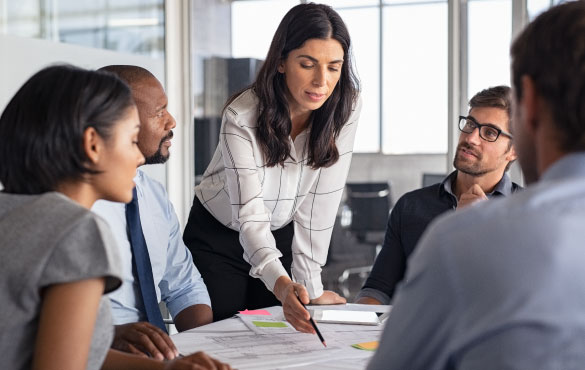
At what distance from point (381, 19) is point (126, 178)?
4.64 meters

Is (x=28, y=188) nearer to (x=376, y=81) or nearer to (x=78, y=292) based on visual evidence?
(x=78, y=292)

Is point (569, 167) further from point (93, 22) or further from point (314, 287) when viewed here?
point (93, 22)

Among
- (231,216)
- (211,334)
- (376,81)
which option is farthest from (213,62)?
(211,334)

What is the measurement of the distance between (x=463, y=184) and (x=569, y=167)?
1861 mm

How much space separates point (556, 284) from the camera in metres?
0.72

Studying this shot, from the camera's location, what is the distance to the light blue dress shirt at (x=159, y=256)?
1.97 m

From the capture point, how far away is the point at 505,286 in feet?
2.42

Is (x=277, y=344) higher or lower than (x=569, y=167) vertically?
lower

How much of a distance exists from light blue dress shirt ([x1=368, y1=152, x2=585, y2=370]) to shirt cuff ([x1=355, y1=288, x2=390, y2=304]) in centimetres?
177

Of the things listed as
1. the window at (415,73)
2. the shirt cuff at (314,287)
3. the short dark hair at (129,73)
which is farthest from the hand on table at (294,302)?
the window at (415,73)

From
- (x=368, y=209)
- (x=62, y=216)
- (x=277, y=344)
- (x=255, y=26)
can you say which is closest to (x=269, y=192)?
(x=277, y=344)

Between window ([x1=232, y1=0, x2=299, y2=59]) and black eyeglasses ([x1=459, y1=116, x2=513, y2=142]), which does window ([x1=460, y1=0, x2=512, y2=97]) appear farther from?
black eyeglasses ([x1=459, y1=116, x2=513, y2=142])

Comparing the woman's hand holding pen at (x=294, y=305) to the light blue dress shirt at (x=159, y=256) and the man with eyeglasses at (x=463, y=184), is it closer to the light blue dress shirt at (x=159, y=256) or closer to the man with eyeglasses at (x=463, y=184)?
the light blue dress shirt at (x=159, y=256)

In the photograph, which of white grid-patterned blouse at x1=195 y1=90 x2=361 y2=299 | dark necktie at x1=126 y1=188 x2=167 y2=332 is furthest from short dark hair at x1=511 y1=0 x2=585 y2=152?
white grid-patterned blouse at x1=195 y1=90 x2=361 y2=299
